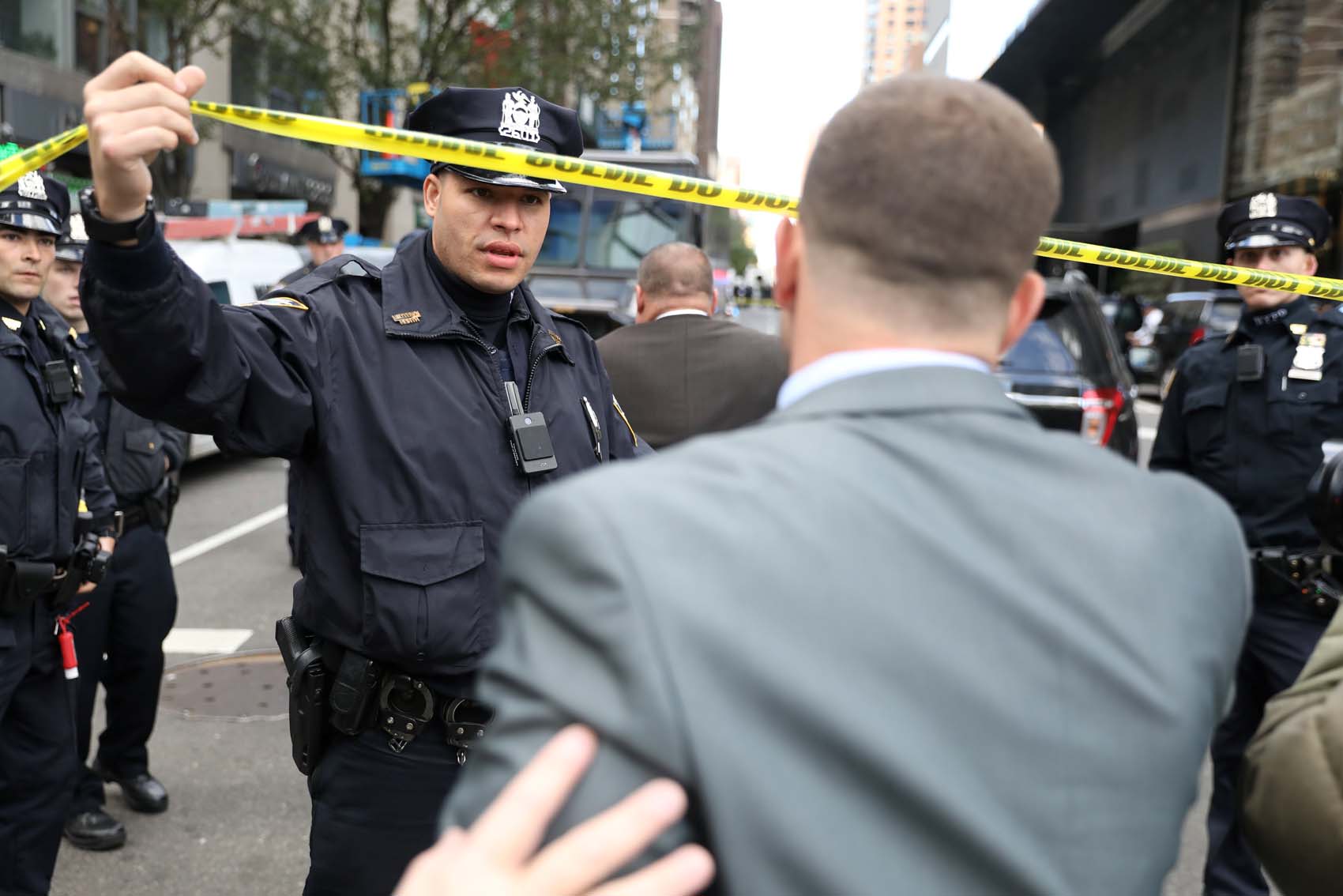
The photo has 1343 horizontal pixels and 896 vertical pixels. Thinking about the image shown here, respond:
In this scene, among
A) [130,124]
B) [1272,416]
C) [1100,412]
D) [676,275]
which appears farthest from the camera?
[1100,412]

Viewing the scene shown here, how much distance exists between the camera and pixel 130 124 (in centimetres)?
175

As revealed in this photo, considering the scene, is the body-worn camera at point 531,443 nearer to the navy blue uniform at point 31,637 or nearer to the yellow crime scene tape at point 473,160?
the yellow crime scene tape at point 473,160

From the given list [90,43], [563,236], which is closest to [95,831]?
[563,236]

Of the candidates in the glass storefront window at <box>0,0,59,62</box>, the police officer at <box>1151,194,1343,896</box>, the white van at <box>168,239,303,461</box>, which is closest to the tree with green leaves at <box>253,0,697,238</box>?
the glass storefront window at <box>0,0,59,62</box>

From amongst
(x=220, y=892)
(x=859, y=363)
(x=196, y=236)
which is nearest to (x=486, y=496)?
(x=859, y=363)

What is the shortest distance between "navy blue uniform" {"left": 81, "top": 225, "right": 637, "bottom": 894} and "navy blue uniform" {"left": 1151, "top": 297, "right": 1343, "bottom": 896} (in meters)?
2.65

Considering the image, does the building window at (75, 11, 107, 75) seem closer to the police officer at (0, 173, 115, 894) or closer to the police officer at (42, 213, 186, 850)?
the police officer at (42, 213, 186, 850)

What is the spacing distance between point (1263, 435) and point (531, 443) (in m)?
2.93

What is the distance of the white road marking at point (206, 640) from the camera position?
650 cm

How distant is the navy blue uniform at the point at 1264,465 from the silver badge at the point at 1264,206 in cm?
36

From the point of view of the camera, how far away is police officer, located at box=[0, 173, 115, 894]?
3402 millimetres

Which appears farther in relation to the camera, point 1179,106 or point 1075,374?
point 1179,106

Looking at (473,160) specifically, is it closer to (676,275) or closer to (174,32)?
(676,275)

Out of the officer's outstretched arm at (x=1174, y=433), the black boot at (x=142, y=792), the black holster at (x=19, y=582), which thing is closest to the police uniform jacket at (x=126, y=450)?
the black boot at (x=142, y=792)
